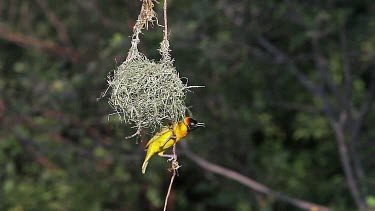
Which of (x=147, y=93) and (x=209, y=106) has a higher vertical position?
(x=209, y=106)

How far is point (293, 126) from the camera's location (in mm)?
7984

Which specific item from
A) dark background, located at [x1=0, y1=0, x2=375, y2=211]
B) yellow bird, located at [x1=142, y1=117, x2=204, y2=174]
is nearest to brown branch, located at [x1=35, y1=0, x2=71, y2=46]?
dark background, located at [x1=0, y1=0, x2=375, y2=211]

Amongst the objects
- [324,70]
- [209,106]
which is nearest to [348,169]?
[324,70]

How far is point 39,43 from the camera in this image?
7.31 metres

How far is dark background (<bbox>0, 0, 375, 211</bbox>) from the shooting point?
6.40 metres

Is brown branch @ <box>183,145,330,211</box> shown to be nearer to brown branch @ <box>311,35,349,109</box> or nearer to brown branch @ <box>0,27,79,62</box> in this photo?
brown branch @ <box>311,35,349,109</box>

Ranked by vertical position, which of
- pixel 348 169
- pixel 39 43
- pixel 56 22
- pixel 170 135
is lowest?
pixel 170 135

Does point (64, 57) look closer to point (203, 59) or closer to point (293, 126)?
point (203, 59)

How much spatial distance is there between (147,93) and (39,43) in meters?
4.40

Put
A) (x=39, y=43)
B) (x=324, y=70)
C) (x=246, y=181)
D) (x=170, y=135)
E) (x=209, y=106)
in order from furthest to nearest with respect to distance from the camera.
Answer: (x=39, y=43)
(x=209, y=106)
(x=246, y=181)
(x=324, y=70)
(x=170, y=135)

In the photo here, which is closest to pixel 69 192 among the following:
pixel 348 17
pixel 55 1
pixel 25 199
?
pixel 25 199

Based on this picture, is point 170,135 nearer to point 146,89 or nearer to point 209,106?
point 146,89

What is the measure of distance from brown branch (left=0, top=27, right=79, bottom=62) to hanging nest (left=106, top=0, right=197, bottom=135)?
13.8 feet

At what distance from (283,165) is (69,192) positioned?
74.0 inches
